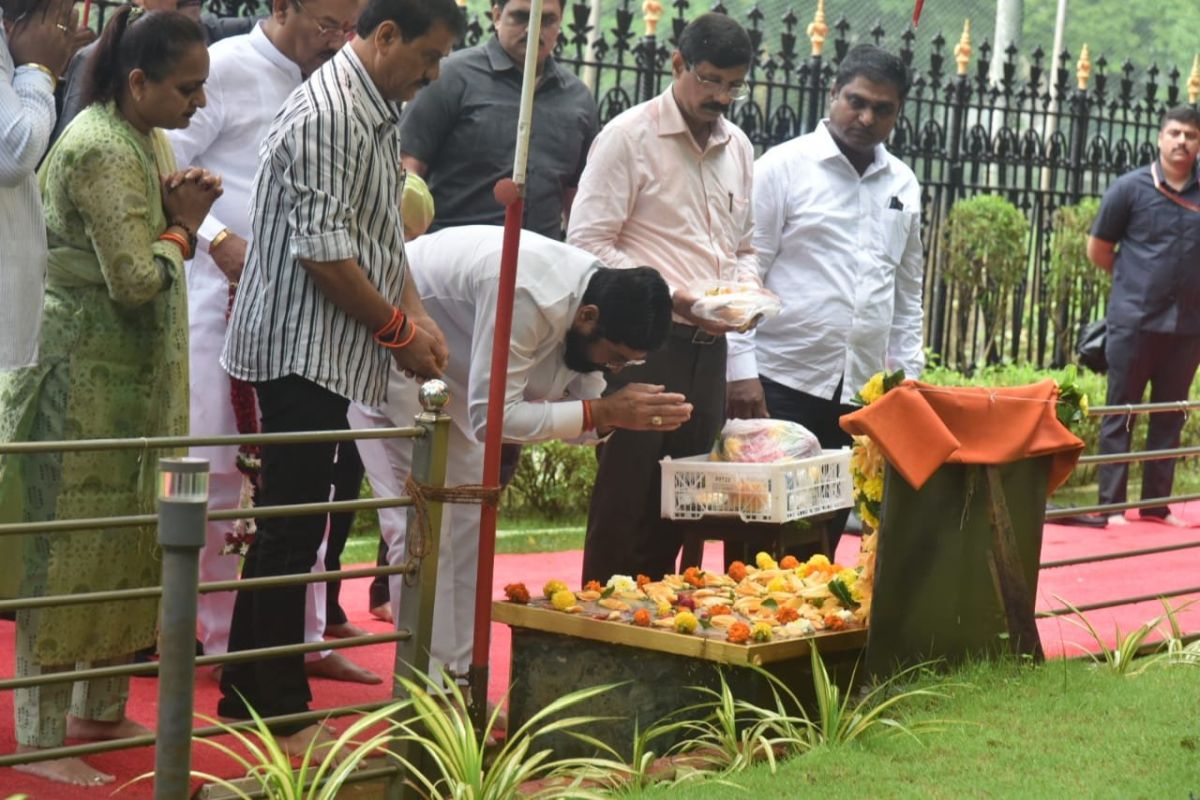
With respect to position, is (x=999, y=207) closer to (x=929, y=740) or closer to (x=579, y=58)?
(x=579, y=58)

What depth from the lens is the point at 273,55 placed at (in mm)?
5512

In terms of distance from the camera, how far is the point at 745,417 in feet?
21.1

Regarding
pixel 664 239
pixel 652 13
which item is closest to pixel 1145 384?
pixel 652 13

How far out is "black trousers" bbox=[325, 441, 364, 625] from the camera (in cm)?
562

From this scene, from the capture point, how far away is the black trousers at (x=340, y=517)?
5.62 metres

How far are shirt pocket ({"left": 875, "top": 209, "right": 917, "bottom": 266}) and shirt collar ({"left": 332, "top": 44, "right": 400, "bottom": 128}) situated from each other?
2.71 metres

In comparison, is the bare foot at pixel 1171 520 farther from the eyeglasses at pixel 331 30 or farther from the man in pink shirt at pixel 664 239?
the eyeglasses at pixel 331 30

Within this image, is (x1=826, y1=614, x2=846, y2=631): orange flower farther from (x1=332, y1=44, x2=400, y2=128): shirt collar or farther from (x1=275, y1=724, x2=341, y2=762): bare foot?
(x1=332, y1=44, x2=400, y2=128): shirt collar

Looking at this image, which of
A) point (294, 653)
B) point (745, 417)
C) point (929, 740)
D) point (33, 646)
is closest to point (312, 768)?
point (294, 653)

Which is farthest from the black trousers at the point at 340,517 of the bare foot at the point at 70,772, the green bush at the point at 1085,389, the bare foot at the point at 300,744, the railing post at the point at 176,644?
the green bush at the point at 1085,389

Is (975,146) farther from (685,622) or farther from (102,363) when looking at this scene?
(102,363)

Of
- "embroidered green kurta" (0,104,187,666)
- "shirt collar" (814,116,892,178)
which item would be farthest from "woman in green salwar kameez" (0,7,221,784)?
"shirt collar" (814,116,892,178)

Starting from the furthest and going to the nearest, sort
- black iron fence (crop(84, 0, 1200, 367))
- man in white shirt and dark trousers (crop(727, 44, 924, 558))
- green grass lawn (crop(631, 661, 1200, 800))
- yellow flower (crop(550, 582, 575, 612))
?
black iron fence (crop(84, 0, 1200, 367))
man in white shirt and dark trousers (crop(727, 44, 924, 558))
yellow flower (crop(550, 582, 575, 612))
green grass lawn (crop(631, 661, 1200, 800))

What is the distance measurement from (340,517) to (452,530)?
29.0 inches
